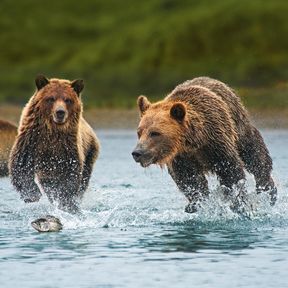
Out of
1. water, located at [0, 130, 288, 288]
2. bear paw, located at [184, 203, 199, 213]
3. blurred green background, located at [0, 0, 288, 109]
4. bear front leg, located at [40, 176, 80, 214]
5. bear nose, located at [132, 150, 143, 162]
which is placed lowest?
water, located at [0, 130, 288, 288]

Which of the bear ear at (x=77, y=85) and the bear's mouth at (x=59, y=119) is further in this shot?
the bear ear at (x=77, y=85)

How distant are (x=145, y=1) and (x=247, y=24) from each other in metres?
12.3

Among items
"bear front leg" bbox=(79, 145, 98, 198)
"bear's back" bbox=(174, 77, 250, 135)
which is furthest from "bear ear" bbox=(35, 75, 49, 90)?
"bear's back" bbox=(174, 77, 250, 135)

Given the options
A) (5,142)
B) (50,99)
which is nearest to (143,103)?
(50,99)

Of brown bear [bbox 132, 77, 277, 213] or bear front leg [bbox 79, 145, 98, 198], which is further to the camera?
bear front leg [bbox 79, 145, 98, 198]

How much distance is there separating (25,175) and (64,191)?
1.62 feet

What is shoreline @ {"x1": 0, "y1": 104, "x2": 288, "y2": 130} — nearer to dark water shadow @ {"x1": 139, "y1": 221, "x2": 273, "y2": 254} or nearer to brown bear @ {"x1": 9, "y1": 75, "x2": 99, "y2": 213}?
brown bear @ {"x1": 9, "y1": 75, "x2": 99, "y2": 213}

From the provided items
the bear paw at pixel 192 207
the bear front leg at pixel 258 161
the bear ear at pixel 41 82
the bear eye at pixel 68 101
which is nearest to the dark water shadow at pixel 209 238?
the bear paw at pixel 192 207

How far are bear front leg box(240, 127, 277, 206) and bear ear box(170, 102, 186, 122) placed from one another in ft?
4.12

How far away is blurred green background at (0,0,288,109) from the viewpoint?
55.0m

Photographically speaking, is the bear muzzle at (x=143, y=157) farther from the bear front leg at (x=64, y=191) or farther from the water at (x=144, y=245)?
the bear front leg at (x=64, y=191)

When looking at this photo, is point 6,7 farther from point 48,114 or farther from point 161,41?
point 48,114

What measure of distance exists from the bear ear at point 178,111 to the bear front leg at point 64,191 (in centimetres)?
171

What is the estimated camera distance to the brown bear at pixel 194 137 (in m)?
14.5
